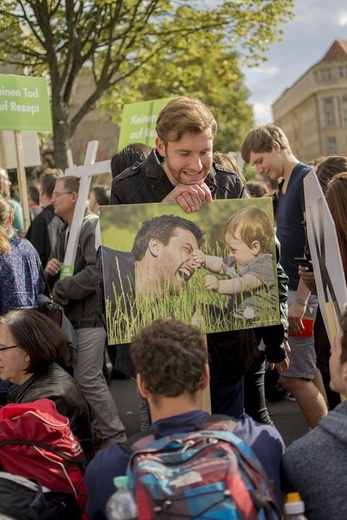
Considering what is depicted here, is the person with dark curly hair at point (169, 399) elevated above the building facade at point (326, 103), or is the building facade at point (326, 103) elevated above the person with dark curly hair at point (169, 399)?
the building facade at point (326, 103)

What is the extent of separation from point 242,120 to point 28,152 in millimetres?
43784

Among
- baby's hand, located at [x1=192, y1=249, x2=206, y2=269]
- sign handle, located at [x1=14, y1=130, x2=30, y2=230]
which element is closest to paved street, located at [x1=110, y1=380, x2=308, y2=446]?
sign handle, located at [x1=14, y1=130, x2=30, y2=230]

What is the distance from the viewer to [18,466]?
10.1ft

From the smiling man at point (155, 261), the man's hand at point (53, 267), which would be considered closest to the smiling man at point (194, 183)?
the smiling man at point (155, 261)

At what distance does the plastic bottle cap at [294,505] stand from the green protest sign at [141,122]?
5.53 m

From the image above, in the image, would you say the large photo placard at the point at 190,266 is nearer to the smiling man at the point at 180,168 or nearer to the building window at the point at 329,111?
the smiling man at the point at 180,168

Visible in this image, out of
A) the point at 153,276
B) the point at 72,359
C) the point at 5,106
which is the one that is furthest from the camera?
the point at 5,106

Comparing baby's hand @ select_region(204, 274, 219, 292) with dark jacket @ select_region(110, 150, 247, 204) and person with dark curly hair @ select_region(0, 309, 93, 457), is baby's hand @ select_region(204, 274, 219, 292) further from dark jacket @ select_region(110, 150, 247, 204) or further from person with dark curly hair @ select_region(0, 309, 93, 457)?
person with dark curly hair @ select_region(0, 309, 93, 457)

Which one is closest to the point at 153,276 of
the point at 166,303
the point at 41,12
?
the point at 166,303

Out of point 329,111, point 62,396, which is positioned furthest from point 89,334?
point 329,111

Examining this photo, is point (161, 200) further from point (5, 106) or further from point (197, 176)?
point (5, 106)

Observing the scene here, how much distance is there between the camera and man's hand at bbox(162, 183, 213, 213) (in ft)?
10.1

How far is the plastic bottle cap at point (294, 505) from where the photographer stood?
7.75 ft

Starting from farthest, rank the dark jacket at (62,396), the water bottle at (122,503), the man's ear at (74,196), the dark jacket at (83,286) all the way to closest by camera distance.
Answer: the man's ear at (74,196) → the dark jacket at (83,286) → the dark jacket at (62,396) → the water bottle at (122,503)
